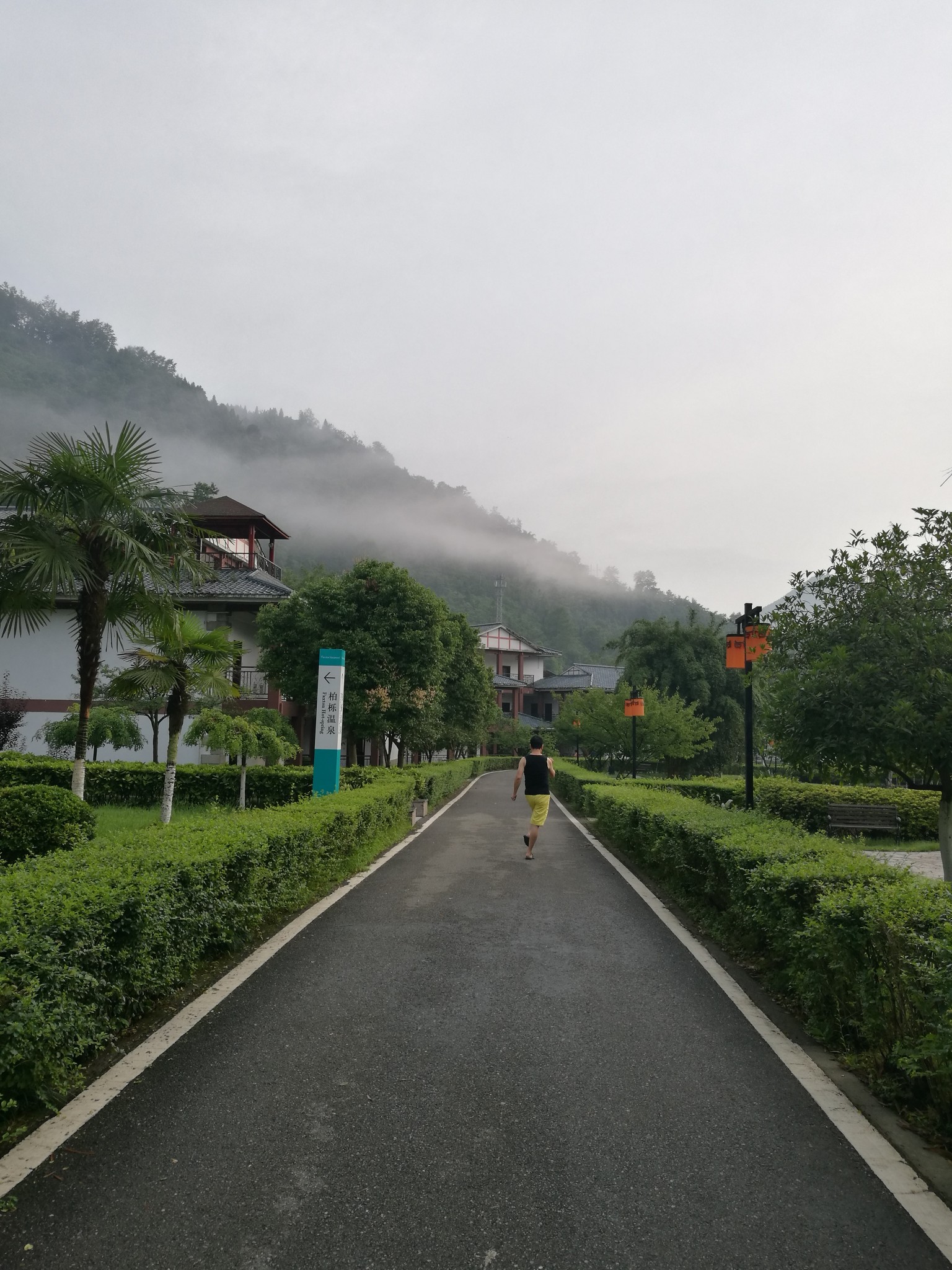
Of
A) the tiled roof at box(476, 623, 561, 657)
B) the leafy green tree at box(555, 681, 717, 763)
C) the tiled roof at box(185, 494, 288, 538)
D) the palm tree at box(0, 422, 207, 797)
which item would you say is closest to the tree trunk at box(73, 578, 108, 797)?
the palm tree at box(0, 422, 207, 797)

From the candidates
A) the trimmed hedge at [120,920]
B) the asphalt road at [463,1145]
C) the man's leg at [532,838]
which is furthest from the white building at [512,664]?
the asphalt road at [463,1145]

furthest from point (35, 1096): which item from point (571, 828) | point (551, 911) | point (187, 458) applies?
point (187, 458)

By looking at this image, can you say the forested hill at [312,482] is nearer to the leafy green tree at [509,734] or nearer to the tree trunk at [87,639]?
the leafy green tree at [509,734]

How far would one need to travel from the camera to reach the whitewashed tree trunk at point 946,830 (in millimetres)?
7766

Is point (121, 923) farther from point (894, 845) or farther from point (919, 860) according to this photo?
point (894, 845)

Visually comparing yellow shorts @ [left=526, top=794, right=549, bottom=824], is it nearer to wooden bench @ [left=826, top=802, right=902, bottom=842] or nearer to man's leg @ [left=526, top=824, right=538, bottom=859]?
man's leg @ [left=526, top=824, right=538, bottom=859]

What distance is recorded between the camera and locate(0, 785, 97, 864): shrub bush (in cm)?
1008

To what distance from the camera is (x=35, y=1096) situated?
11.0 ft

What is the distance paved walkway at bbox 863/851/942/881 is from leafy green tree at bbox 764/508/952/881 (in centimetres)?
467

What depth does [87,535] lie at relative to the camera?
37.6 ft

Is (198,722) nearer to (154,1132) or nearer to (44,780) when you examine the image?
(44,780)

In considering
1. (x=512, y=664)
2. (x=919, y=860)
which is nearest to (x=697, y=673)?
(x=919, y=860)

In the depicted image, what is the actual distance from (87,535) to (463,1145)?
1054 cm

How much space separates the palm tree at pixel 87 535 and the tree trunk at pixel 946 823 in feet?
33.4
